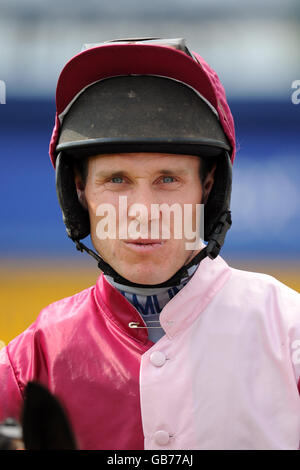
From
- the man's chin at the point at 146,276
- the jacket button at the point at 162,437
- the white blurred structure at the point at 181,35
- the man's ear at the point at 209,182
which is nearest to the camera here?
the jacket button at the point at 162,437

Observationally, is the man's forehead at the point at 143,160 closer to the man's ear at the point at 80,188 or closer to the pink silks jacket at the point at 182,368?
the man's ear at the point at 80,188

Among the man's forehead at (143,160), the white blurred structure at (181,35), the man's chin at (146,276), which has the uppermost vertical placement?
the white blurred structure at (181,35)

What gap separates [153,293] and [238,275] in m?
0.28

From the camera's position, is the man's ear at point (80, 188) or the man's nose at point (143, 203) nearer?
the man's nose at point (143, 203)

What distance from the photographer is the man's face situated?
162 cm

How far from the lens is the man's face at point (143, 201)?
5.31 ft

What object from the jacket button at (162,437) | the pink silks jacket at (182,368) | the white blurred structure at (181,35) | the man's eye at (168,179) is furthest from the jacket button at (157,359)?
the white blurred structure at (181,35)

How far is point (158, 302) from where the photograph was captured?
5.86 ft

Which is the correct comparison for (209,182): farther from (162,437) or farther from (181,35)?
(181,35)

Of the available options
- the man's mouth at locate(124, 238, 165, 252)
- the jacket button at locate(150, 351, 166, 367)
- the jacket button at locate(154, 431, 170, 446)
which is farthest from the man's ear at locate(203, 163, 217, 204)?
the jacket button at locate(154, 431, 170, 446)

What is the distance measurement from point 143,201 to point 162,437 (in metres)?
0.63

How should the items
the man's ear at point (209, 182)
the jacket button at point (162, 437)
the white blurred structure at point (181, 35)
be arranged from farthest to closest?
1. the white blurred structure at point (181, 35)
2. the man's ear at point (209, 182)
3. the jacket button at point (162, 437)

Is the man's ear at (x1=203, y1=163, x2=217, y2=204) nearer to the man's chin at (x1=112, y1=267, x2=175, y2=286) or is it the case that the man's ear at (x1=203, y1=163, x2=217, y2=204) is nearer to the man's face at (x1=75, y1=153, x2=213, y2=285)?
the man's face at (x1=75, y1=153, x2=213, y2=285)
